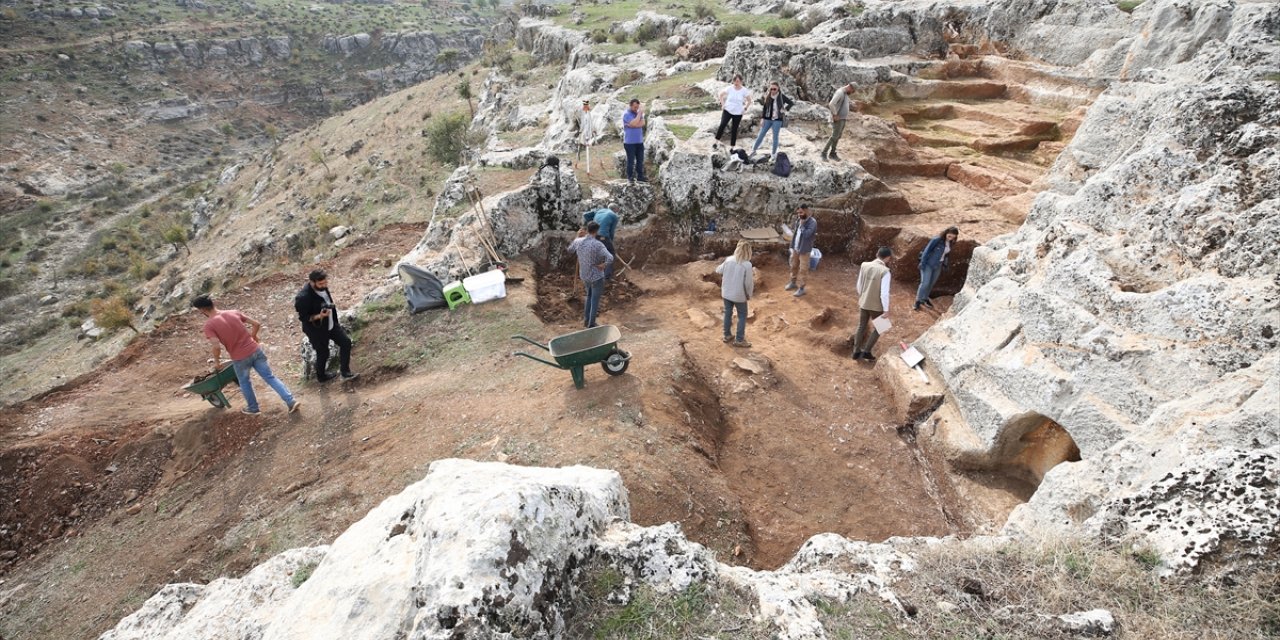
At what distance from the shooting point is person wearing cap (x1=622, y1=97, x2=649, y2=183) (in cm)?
1103

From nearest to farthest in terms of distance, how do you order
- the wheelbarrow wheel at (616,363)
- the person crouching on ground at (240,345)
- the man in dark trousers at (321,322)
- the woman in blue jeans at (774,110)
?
the person crouching on ground at (240,345) → the wheelbarrow wheel at (616,363) → the man in dark trousers at (321,322) → the woman in blue jeans at (774,110)

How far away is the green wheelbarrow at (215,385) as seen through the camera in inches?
273

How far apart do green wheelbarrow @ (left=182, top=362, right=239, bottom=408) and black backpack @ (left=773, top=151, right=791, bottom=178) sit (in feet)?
33.5

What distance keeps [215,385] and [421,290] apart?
309cm

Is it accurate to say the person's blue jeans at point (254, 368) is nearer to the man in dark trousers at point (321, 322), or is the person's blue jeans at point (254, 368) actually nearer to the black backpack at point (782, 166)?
the man in dark trousers at point (321, 322)

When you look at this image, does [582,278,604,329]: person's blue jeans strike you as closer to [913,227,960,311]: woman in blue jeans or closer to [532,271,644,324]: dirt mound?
[532,271,644,324]: dirt mound

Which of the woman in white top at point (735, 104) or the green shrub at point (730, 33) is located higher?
the green shrub at point (730, 33)

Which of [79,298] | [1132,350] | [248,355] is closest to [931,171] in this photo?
[1132,350]

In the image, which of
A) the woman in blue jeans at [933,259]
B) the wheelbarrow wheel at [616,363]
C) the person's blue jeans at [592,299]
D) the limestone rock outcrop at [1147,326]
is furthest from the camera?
the woman in blue jeans at [933,259]

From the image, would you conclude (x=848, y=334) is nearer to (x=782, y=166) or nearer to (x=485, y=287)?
(x=782, y=166)

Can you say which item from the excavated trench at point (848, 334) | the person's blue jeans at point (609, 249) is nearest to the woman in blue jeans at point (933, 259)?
the excavated trench at point (848, 334)

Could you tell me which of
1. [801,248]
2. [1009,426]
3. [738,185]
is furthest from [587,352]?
[738,185]

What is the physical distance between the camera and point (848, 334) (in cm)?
920

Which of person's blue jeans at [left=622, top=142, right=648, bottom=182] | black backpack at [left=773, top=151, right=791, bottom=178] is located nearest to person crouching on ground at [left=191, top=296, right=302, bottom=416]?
person's blue jeans at [left=622, top=142, right=648, bottom=182]
